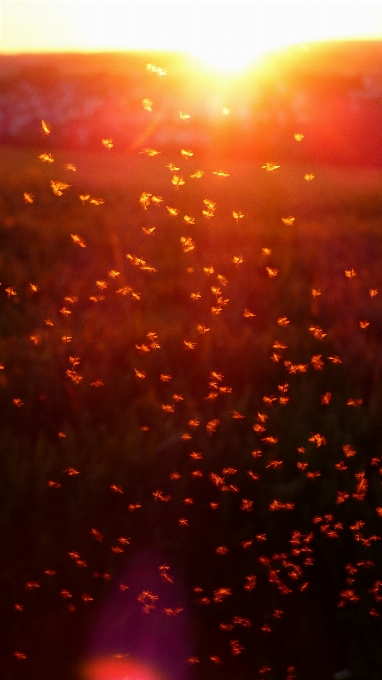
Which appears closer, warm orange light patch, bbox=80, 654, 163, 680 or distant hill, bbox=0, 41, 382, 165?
warm orange light patch, bbox=80, 654, 163, 680

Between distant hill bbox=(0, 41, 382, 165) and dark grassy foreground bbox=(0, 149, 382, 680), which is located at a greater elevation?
distant hill bbox=(0, 41, 382, 165)

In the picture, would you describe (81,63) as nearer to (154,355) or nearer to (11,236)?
(11,236)

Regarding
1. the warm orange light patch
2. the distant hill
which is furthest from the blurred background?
the distant hill

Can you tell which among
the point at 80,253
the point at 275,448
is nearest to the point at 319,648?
the point at 275,448

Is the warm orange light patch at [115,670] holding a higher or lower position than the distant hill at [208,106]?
lower

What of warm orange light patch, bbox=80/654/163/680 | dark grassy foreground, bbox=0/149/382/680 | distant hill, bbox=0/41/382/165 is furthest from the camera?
distant hill, bbox=0/41/382/165

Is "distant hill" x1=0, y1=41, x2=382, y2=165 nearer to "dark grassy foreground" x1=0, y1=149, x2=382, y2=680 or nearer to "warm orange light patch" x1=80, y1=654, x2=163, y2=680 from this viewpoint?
"dark grassy foreground" x1=0, y1=149, x2=382, y2=680

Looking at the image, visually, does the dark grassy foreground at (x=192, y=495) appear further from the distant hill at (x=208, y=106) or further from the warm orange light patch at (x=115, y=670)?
the distant hill at (x=208, y=106)

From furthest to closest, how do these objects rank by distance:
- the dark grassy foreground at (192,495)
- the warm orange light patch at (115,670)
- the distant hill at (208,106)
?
the distant hill at (208,106) < the dark grassy foreground at (192,495) < the warm orange light patch at (115,670)

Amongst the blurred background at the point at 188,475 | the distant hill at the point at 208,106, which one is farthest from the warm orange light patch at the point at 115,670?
the distant hill at the point at 208,106
